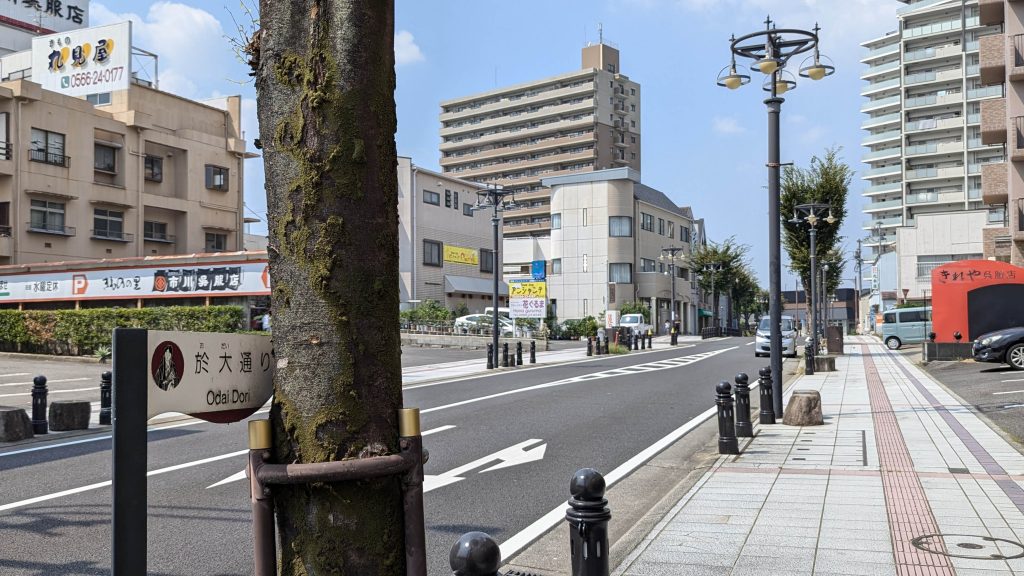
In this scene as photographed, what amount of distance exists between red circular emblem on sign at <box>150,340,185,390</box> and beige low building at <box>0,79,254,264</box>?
4203cm

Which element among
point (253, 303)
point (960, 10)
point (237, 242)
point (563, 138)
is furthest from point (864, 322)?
point (253, 303)

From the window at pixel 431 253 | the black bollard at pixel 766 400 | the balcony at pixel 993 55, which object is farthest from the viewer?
the window at pixel 431 253

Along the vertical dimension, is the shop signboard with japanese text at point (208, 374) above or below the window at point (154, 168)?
below

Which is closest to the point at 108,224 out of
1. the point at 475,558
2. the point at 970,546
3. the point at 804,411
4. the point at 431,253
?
the point at 431,253

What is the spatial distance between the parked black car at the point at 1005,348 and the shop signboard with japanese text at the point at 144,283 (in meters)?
22.0

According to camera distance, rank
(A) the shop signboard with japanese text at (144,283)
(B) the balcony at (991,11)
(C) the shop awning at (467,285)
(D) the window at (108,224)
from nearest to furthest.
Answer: (A) the shop signboard with japanese text at (144,283) < (B) the balcony at (991,11) < (D) the window at (108,224) < (C) the shop awning at (467,285)

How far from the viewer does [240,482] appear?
8320 millimetres

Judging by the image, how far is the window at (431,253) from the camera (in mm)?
52247

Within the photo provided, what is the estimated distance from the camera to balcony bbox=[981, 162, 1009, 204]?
107 ft

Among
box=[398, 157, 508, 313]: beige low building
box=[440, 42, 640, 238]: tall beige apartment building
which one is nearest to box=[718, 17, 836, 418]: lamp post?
box=[398, 157, 508, 313]: beige low building

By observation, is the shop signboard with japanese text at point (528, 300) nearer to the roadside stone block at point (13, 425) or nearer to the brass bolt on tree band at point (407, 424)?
the roadside stone block at point (13, 425)

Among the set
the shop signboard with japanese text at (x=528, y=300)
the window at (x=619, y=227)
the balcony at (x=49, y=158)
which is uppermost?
the balcony at (x=49, y=158)

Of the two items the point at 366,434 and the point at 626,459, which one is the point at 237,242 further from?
the point at 366,434

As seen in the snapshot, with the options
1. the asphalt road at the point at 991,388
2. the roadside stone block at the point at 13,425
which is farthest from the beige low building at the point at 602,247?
the roadside stone block at the point at 13,425
